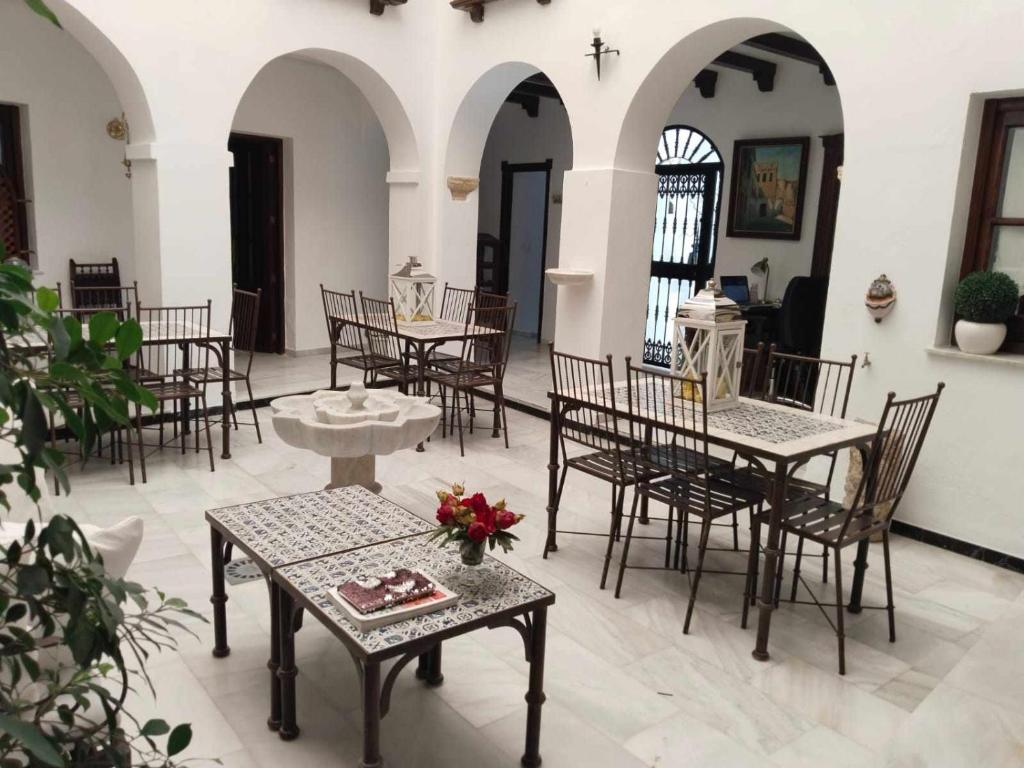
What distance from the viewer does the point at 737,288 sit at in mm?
7496

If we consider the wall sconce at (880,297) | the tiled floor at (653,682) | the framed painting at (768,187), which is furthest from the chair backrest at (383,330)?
the framed painting at (768,187)

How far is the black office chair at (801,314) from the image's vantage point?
264 inches

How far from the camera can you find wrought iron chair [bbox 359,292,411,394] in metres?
5.64

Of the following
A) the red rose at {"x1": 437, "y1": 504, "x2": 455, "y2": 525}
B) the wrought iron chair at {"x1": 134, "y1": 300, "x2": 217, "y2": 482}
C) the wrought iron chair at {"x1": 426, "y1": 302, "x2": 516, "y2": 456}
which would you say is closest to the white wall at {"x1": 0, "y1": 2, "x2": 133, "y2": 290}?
the wrought iron chair at {"x1": 134, "y1": 300, "x2": 217, "y2": 482}

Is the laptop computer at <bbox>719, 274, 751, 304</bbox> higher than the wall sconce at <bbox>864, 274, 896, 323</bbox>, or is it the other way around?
the wall sconce at <bbox>864, 274, 896, 323</bbox>

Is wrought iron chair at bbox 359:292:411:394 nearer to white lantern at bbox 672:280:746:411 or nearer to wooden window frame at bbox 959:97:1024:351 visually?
white lantern at bbox 672:280:746:411

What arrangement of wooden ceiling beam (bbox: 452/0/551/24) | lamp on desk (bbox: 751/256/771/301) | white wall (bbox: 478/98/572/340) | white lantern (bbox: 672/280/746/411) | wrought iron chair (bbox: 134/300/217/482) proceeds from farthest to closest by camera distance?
white wall (bbox: 478/98/572/340) < lamp on desk (bbox: 751/256/771/301) < wooden ceiling beam (bbox: 452/0/551/24) < wrought iron chair (bbox: 134/300/217/482) < white lantern (bbox: 672/280/746/411)

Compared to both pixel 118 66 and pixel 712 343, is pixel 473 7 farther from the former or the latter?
pixel 712 343

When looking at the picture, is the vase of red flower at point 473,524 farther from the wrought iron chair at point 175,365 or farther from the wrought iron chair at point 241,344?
the wrought iron chair at point 241,344

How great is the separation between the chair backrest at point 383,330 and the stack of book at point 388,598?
3.46 meters

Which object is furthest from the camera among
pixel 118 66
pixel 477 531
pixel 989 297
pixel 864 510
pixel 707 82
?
pixel 707 82

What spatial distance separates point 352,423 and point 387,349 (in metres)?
2.74

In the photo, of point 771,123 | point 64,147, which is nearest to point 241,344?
point 64,147

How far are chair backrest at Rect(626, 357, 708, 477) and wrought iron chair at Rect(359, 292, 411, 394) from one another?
216 cm
